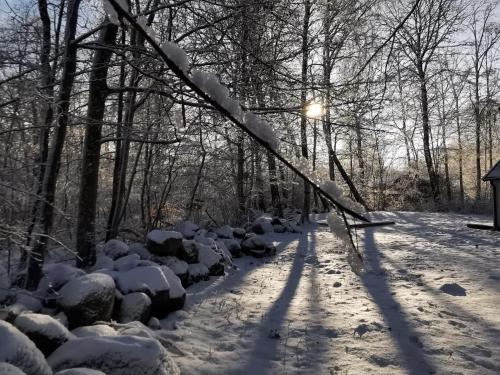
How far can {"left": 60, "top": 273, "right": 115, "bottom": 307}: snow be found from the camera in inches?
136

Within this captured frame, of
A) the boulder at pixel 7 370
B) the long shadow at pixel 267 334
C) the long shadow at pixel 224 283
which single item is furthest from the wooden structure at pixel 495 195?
the boulder at pixel 7 370

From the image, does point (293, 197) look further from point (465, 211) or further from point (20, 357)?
point (20, 357)

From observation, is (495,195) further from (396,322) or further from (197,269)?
(197,269)

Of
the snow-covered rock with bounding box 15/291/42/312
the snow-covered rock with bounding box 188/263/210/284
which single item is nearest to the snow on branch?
the snow-covered rock with bounding box 15/291/42/312

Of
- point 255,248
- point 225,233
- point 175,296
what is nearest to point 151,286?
point 175,296

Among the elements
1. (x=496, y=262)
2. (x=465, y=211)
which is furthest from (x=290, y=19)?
(x=465, y=211)

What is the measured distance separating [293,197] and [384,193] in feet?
19.3

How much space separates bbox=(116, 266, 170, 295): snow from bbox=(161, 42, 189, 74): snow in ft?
13.1

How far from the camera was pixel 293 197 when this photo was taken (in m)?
17.5

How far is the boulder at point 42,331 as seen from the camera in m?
2.72

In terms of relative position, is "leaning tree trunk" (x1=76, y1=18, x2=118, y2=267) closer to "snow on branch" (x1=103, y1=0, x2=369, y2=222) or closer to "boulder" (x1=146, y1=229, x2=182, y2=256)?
"boulder" (x1=146, y1=229, x2=182, y2=256)

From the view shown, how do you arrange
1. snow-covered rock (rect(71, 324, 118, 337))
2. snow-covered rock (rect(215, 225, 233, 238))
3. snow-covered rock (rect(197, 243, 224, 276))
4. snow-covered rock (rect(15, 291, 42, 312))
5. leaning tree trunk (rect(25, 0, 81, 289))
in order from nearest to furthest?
snow-covered rock (rect(71, 324, 118, 337)), snow-covered rock (rect(15, 291, 42, 312)), leaning tree trunk (rect(25, 0, 81, 289)), snow-covered rock (rect(197, 243, 224, 276)), snow-covered rock (rect(215, 225, 233, 238))

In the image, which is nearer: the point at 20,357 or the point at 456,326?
the point at 20,357

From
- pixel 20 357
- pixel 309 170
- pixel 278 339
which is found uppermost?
pixel 309 170
